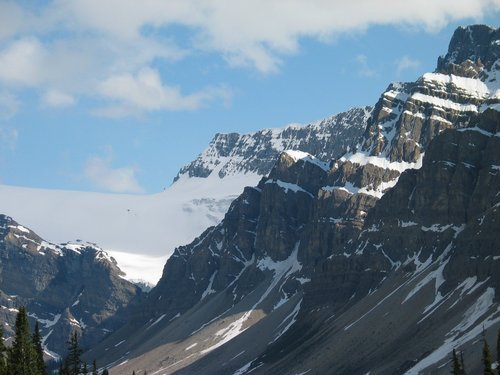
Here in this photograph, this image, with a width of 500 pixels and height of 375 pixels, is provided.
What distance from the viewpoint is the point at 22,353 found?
116m

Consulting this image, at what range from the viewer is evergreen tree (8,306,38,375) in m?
115

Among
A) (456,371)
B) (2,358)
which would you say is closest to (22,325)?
(2,358)

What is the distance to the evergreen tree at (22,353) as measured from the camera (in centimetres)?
11494

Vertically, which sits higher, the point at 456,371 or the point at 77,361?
the point at 77,361

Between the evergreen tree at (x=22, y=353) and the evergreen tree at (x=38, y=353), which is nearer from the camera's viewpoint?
the evergreen tree at (x=22, y=353)

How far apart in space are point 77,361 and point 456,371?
1685 inches

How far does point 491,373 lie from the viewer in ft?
384

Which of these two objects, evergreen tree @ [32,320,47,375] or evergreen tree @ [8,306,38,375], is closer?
evergreen tree @ [8,306,38,375]

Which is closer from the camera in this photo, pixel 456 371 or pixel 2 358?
pixel 2 358

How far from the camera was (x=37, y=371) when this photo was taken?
123m

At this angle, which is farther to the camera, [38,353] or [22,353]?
[38,353]

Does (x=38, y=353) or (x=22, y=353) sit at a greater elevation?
(x=22, y=353)

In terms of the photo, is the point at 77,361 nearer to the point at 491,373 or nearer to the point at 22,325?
the point at 22,325

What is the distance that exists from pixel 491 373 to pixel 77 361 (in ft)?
152
